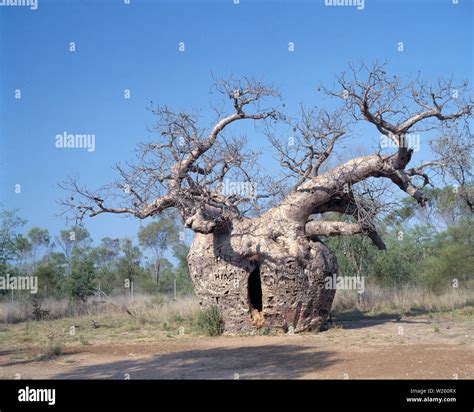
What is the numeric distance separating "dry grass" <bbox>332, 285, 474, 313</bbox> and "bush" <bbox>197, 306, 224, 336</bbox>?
6675mm

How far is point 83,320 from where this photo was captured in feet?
62.1

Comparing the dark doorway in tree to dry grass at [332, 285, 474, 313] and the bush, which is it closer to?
the bush

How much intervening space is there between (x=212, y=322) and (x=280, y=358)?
3.71 metres

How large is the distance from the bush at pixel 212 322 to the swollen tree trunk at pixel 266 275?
0.11 metres

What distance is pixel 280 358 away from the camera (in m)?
9.67

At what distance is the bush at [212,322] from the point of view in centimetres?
1314

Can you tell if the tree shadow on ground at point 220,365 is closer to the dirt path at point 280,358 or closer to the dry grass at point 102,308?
the dirt path at point 280,358

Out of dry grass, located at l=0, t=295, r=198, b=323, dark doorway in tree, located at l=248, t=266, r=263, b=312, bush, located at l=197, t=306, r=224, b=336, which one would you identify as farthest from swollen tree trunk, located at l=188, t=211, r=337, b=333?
dry grass, located at l=0, t=295, r=198, b=323

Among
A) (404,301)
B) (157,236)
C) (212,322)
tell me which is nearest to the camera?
(212,322)

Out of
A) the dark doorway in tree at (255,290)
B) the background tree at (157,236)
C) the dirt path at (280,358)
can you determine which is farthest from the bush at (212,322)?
the background tree at (157,236)

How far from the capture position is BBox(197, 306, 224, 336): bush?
13.1 meters
